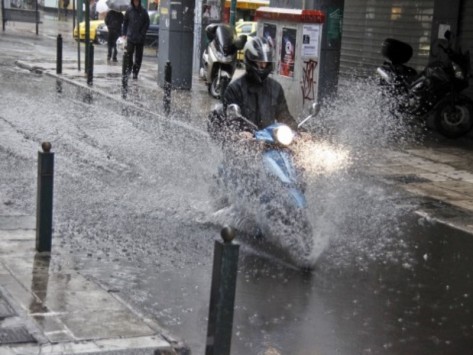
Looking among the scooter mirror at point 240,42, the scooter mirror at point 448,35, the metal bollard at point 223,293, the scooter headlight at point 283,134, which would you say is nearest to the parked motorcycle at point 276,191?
the scooter headlight at point 283,134

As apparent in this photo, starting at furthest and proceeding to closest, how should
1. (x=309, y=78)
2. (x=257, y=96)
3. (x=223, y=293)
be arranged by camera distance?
1. (x=309, y=78)
2. (x=257, y=96)
3. (x=223, y=293)

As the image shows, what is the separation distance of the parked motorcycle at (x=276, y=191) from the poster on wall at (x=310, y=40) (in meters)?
6.77

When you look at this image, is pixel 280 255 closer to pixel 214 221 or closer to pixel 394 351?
pixel 214 221

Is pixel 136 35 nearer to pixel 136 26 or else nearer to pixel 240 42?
pixel 136 26

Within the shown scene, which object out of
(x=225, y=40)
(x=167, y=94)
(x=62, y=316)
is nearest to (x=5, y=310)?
(x=62, y=316)

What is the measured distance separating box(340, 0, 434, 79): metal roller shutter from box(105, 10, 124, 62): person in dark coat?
8.68 metres

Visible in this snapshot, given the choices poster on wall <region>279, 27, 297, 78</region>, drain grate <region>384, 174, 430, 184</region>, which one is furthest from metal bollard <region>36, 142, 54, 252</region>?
poster on wall <region>279, 27, 297, 78</region>

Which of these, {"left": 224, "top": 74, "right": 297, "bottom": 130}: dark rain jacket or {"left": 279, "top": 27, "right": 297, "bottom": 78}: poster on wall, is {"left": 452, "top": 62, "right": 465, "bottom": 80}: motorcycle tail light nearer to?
{"left": 279, "top": 27, "right": 297, "bottom": 78}: poster on wall

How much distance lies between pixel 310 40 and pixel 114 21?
13.5m

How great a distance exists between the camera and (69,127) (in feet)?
44.1

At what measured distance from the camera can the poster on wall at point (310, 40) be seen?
14.3 m

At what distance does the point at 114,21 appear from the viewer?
2667 cm

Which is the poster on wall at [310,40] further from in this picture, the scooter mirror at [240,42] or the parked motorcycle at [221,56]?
the scooter mirror at [240,42]

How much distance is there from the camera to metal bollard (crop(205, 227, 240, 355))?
14.5ft
